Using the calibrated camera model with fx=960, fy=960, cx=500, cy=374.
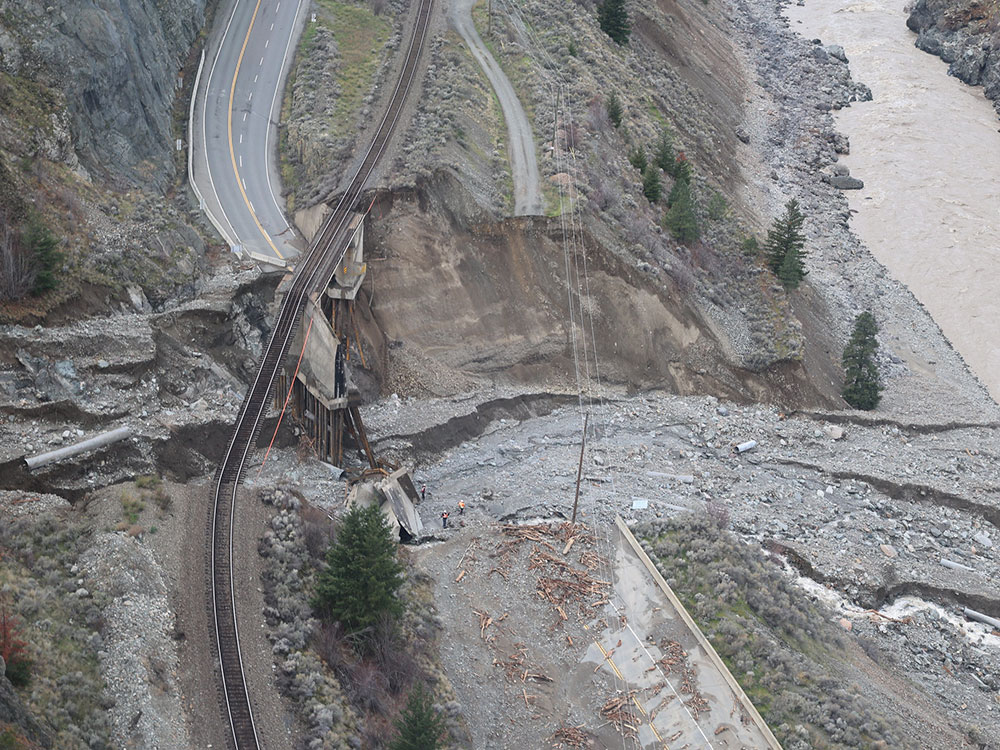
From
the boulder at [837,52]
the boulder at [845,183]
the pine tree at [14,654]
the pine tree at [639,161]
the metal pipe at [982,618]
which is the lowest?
the metal pipe at [982,618]

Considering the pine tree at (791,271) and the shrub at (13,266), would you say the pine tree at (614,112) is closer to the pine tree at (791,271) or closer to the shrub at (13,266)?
the pine tree at (791,271)

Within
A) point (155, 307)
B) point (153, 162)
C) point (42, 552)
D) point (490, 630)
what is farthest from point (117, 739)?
point (153, 162)

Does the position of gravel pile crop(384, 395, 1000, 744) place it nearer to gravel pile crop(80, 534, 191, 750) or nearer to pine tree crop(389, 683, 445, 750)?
gravel pile crop(80, 534, 191, 750)

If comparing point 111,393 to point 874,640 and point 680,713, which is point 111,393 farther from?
point 874,640

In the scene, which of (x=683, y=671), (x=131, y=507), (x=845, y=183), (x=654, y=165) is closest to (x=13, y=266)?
(x=131, y=507)

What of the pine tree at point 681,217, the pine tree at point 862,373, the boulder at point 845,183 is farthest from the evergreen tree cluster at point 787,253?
the boulder at point 845,183

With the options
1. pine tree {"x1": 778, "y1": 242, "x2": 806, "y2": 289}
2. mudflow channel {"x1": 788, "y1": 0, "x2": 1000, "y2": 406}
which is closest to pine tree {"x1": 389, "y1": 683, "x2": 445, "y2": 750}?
pine tree {"x1": 778, "y1": 242, "x2": 806, "y2": 289}

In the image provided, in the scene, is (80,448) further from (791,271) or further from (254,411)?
(791,271)
